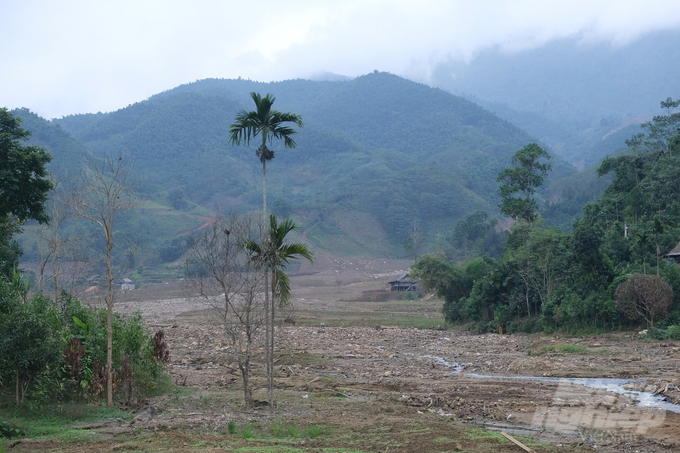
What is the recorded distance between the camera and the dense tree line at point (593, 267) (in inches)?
1346

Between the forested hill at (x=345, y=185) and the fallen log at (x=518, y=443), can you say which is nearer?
the fallen log at (x=518, y=443)

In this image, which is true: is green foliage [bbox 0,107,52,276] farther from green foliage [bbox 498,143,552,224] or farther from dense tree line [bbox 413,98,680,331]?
green foliage [bbox 498,143,552,224]

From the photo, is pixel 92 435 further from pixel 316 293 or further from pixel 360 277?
pixel 360 277

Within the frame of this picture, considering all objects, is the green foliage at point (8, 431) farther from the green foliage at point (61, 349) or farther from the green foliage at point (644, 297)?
the green foliage at point (644, 297)

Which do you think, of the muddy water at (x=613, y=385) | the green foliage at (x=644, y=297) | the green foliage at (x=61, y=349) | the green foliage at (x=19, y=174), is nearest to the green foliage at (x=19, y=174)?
the green foliage at (x=19, y=174)

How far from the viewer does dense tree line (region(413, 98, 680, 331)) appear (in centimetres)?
3419

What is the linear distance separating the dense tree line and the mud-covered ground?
2.09 metres

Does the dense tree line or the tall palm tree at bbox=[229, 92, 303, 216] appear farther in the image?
the dense tree line

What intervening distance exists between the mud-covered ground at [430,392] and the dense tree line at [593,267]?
6.86 feet

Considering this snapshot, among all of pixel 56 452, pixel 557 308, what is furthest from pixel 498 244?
pixel 56 452

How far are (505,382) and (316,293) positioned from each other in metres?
69.6

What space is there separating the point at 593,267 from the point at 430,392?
2254 cm

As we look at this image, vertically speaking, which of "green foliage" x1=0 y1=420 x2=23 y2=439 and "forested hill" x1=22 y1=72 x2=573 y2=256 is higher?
"forested hill" x1=22 y1=72 x2=573 y2=256

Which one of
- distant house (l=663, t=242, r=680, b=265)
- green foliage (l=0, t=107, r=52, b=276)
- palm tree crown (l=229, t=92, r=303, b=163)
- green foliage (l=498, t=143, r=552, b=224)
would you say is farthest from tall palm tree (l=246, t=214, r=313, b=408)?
green foliage (l=498, t=143, r=552, b=224)
